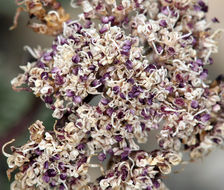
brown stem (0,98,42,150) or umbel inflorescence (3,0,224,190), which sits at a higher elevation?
brown stem (0,98,42,150)

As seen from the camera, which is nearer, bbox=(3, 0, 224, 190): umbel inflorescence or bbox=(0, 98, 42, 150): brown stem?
bbox=(3, 0, 224, 190): umbel inflorescence

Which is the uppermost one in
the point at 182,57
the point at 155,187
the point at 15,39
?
the point at 15,39

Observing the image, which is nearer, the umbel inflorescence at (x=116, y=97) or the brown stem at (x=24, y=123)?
the umbel inflorescence at (x=116, y=97)

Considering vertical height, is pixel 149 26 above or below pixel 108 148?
above

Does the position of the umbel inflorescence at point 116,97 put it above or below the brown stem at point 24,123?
below

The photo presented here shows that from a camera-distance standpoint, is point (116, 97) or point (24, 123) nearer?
point (116, 97)

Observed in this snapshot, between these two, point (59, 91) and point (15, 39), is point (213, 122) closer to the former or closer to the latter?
point (59, 91)

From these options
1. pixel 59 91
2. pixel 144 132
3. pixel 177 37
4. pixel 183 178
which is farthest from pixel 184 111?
pixel 183 178

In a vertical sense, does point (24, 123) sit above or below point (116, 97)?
above
